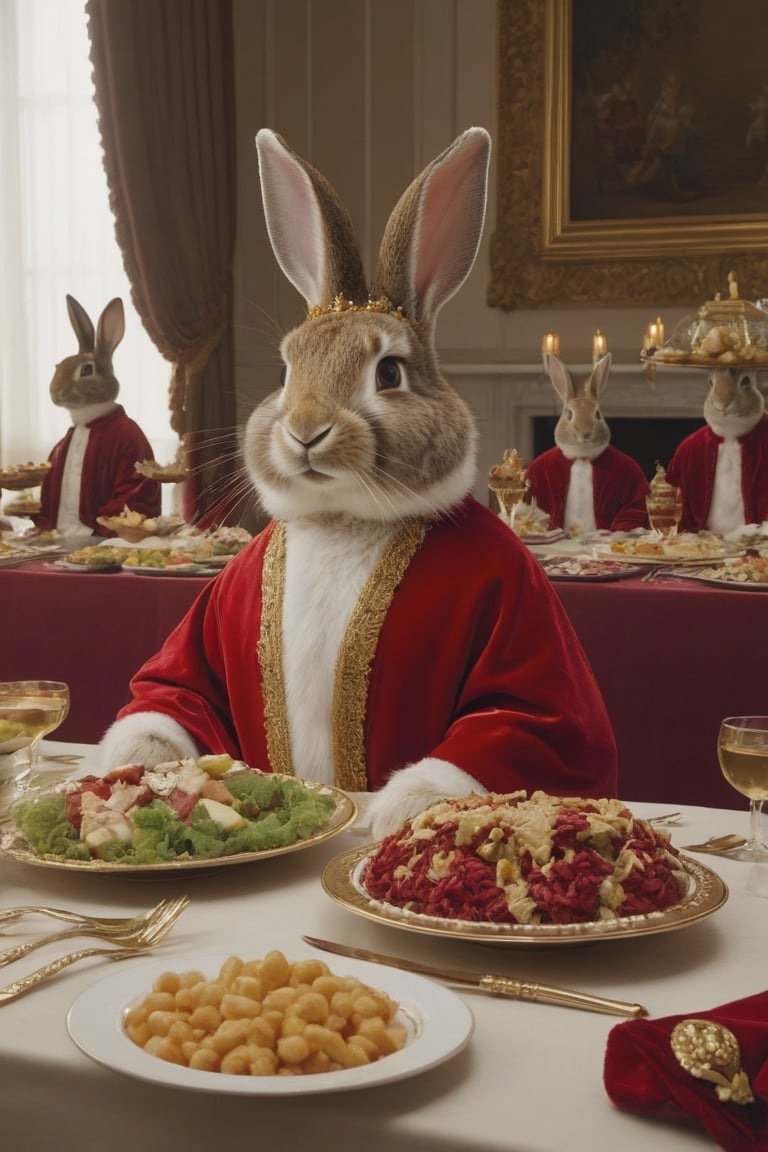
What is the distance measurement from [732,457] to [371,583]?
3485 mm

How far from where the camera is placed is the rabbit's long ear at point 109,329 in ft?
17.6

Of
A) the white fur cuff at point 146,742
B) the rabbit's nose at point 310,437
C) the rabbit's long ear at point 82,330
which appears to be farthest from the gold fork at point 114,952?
the rabbit's long ear at point 82,330

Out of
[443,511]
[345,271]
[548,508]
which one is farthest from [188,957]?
[548,508]

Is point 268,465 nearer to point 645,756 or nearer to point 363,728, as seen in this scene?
point 363,728

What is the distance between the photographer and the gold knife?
3.22 feet

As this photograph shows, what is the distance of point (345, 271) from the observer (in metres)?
1.97

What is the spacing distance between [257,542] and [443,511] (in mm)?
308

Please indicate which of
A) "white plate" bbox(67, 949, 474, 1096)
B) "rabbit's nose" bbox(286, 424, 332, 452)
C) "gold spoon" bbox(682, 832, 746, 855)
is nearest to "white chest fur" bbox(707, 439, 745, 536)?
"rabbit's nose" bbox(286, 424, 332, 452)

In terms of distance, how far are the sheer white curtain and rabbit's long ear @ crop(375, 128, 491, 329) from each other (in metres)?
6.01

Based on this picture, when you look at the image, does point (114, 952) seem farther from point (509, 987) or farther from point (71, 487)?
point (71, 487)

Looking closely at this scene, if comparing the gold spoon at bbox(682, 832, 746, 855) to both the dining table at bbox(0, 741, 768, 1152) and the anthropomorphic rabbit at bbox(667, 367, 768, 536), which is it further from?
the anthropomorphic rabbit at bbox(667, 367, 768, 536)

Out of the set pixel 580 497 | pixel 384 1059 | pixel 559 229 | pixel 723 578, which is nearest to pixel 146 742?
pixel 384 1059

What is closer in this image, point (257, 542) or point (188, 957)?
point (188, 957)

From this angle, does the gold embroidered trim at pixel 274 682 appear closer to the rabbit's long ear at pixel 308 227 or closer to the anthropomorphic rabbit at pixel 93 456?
the rabbit's long ear at pixel 308 227
